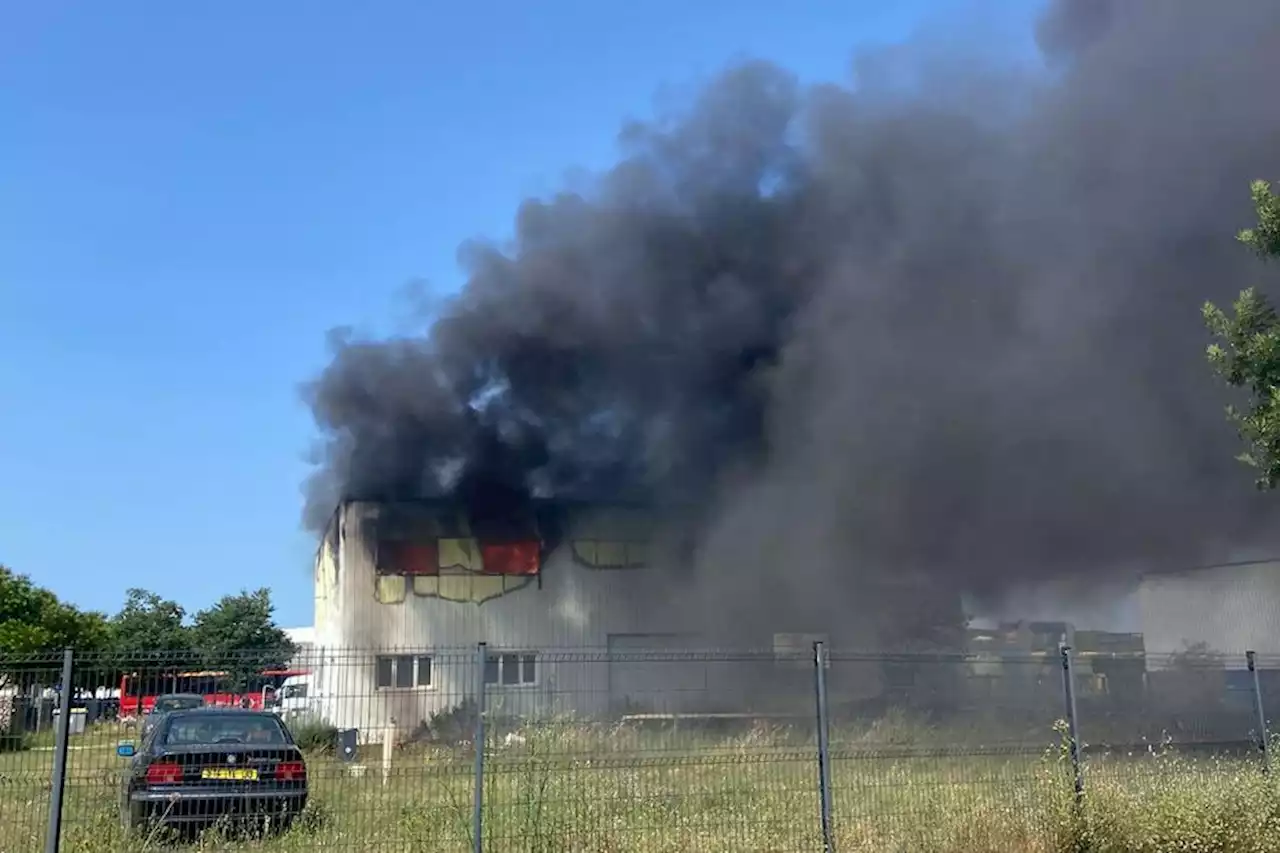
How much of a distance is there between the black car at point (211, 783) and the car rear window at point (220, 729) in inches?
14.0

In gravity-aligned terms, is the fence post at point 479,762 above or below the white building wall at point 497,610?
below

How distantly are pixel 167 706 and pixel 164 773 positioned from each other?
242 cm

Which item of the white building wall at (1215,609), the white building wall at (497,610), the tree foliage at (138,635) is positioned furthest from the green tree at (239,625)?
the white building wall at (1215,609)

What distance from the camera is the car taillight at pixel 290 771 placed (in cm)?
705

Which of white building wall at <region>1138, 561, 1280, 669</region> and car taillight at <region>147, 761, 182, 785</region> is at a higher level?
white building wall at <region>1138, 561, 1280, 669</region>

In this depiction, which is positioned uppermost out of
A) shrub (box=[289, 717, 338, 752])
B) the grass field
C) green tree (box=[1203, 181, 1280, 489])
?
green tree (box=[1203, 181, 1280, 489])

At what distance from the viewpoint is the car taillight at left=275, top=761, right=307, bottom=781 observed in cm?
705

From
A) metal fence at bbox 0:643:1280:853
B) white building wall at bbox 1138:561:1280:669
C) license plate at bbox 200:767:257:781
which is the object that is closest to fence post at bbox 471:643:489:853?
metal fence at bbox 0:643:1280:853

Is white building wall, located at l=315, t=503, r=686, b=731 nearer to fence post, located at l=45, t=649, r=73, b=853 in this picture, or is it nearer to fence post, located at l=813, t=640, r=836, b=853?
fence post, located at l=813, t=640, r=836, b=853

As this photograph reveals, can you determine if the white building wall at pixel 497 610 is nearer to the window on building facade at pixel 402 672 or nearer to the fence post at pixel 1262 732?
the window on building facade at pixel 402 672

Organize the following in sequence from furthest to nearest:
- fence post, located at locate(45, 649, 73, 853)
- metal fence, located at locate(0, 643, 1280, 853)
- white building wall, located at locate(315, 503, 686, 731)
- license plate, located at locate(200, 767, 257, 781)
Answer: white building wall, located at locate(315, 503, 686, 731) → license plate, located at locate(200, 767, 257, 781) → metal fence, located at locate(0, 643, 1280, 853) → fence post, located at locate(45, 649, 73, 853)

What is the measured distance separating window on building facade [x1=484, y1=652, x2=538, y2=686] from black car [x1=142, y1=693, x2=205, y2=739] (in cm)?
192

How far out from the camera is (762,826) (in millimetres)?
7680

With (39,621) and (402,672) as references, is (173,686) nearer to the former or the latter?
(402,672)
